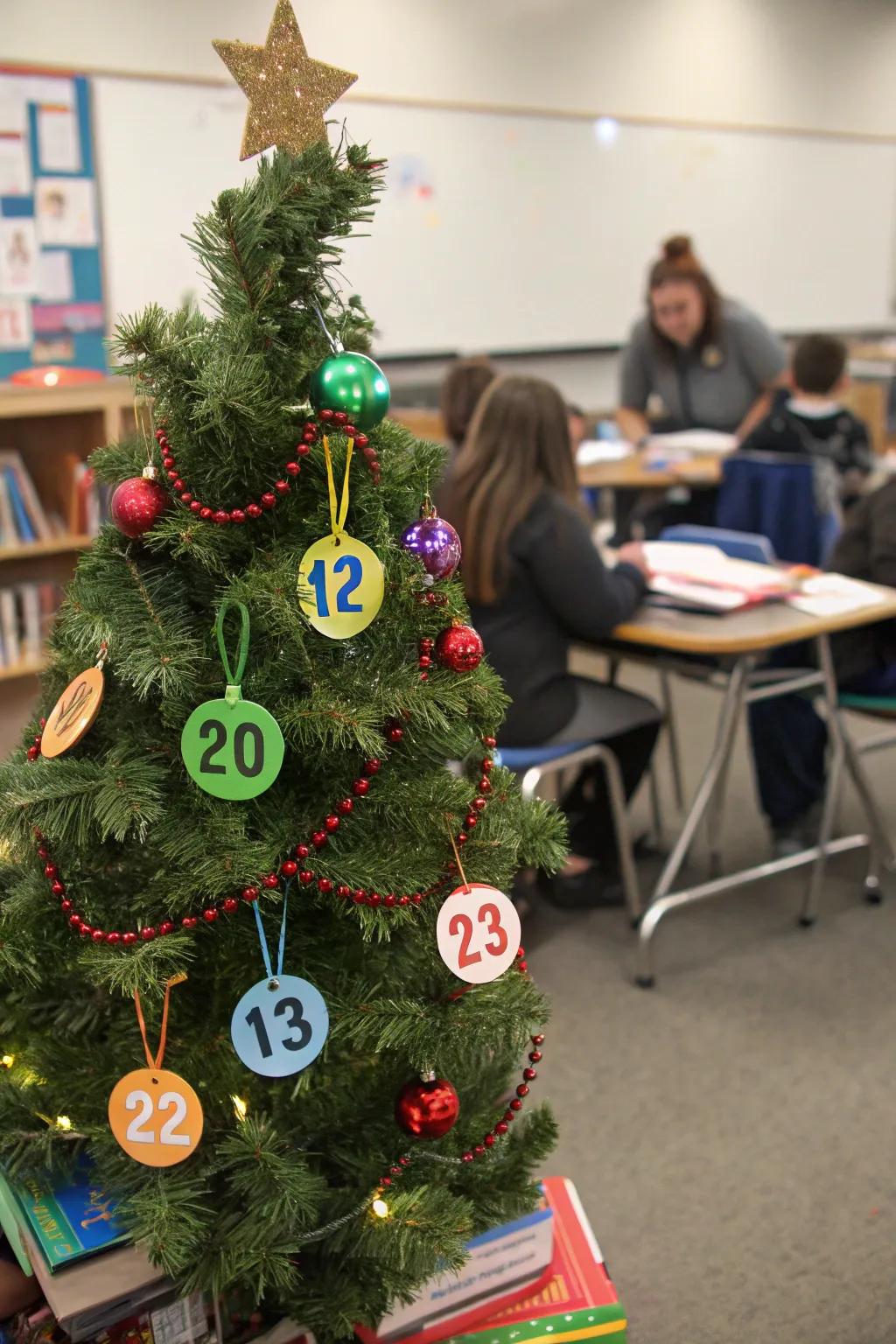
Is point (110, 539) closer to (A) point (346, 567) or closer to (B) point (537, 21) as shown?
(A) point (346, 567)

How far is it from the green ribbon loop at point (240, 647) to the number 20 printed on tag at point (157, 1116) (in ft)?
1.12

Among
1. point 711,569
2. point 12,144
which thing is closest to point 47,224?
point 12,144

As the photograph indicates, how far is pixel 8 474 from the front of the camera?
3420mm

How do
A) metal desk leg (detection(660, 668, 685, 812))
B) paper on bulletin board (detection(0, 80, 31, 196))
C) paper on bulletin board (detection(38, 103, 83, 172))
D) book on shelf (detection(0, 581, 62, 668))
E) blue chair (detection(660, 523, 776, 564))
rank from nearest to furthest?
blue chair (detection(660, 523, 776, 564)) < metal desk leg (detection(660, 668, 685, 812)) < book on shelf (detection(0, 581, 62, 668)) < paper on bulletin board (detection(0, 80, 31, 196)) < paper on bulletin board (detection(38, 103, 83, 172))

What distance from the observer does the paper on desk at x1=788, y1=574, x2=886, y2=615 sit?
2455mm

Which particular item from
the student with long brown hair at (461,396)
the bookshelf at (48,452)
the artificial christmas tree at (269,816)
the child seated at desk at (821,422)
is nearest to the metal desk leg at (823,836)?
the student with long brown hair at (461,396)

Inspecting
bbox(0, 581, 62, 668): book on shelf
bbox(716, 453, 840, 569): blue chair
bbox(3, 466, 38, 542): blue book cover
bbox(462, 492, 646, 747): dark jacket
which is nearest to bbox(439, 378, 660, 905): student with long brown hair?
bbox(462, 492, 646, 747): dark jacket

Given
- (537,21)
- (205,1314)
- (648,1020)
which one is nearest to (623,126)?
(537,21)

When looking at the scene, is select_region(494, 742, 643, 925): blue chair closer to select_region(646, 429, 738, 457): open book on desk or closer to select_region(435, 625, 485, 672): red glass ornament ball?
select_region(435, 625, 485, 672): red glass ornament ball

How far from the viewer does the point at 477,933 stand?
3.51ft

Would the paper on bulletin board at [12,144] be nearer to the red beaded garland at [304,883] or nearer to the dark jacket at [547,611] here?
the dark jacket at [547,611]

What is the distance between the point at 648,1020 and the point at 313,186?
1.78 meters

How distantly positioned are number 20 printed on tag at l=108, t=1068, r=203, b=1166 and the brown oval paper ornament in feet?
0.96

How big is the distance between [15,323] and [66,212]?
43cm
